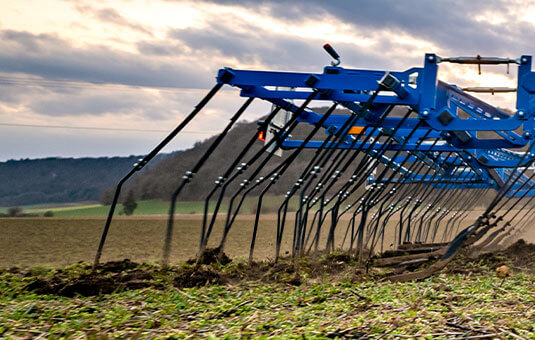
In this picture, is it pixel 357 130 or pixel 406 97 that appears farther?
pixel 357 130

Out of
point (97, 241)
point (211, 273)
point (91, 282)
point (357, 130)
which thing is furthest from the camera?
point (97, 241)

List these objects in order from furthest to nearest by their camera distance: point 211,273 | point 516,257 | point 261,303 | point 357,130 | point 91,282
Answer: point 516,257 → point 357,130 → point 211,273 → point 91,282 → point 261,303

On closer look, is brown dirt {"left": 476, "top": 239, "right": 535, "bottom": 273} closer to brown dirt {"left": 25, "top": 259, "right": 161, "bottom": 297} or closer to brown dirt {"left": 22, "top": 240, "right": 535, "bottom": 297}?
brown dirt {"left": 22, "top": 240, "right": 535, "bottom": 297}

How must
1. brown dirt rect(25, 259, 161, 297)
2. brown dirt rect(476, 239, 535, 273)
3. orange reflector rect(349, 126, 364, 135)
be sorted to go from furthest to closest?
brown dirt rect(476, 239, 535, 273) → orange reflector rect(349, 126, 364, 135) → brown dirt rect(25, 259, 161, 297)


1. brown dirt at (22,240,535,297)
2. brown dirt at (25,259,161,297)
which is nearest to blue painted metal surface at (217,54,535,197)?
brown dirt at (22,240,535,297)

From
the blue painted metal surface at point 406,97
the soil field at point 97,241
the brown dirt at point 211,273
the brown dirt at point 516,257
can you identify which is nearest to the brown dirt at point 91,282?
the brown dirt at point 211,273

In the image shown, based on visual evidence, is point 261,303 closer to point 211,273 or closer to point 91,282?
point 211,273

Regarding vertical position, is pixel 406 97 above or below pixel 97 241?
above

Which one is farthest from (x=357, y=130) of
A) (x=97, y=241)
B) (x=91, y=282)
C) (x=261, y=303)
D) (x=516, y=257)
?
(x=97, y=241)

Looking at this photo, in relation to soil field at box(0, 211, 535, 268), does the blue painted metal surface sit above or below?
above

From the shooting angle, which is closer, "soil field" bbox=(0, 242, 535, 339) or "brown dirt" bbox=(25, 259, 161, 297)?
"soil field" bbox=(0, 242, 535, 339)

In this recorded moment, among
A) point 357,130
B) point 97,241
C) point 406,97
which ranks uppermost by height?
point 406,97

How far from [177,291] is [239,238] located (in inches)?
238

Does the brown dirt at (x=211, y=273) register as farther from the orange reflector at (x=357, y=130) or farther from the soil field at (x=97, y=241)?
the orange reflector at (x=357, y=130)
